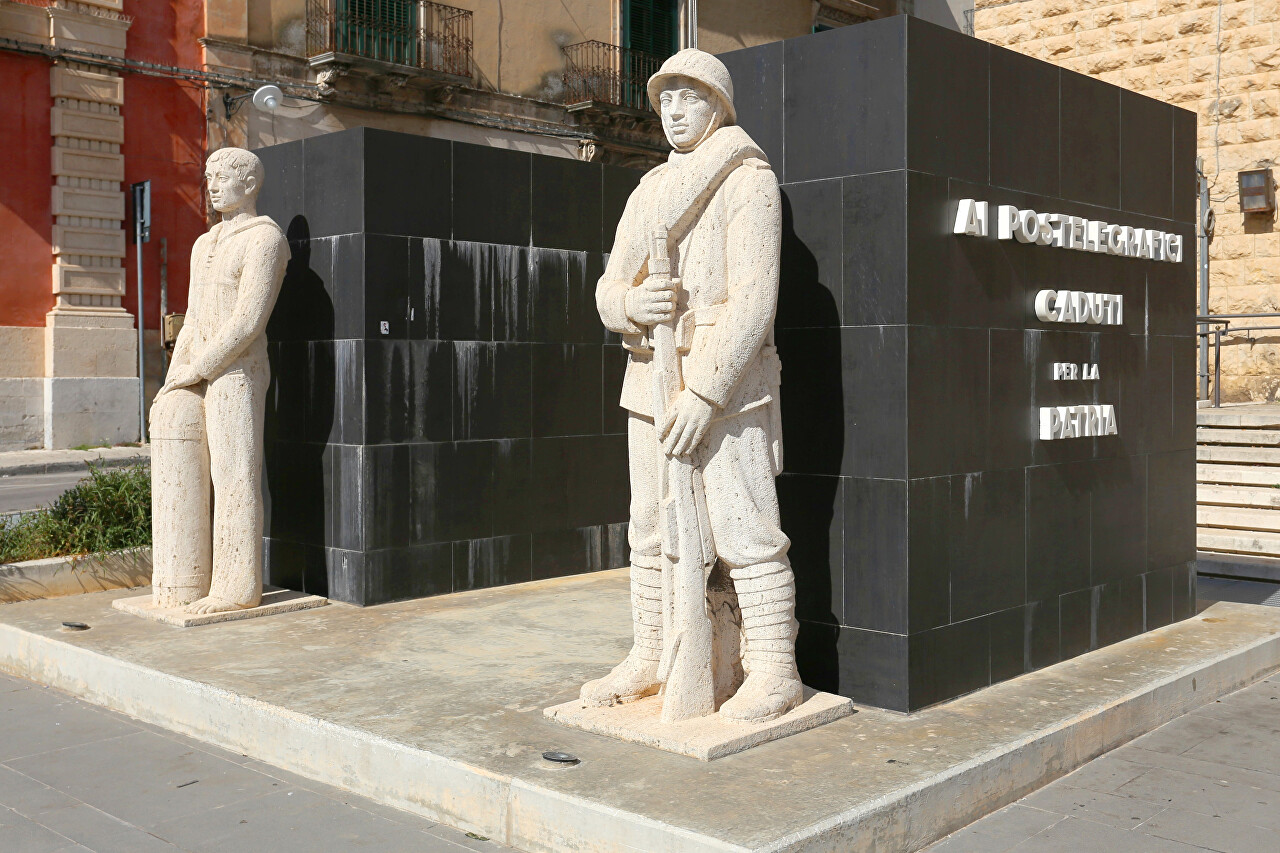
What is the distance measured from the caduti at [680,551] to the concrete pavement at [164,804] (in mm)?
1007

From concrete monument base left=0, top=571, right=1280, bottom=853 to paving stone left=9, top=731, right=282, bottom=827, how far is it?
0.20 metres

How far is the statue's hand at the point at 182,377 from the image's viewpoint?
24.5 ft

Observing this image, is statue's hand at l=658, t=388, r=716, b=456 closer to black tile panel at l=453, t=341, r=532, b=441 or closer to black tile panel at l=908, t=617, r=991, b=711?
black tile panel at l=908, t=617, r=991, b=711

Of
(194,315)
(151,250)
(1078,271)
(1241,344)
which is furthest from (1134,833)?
(151,250)

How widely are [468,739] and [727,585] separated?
3.96 ft

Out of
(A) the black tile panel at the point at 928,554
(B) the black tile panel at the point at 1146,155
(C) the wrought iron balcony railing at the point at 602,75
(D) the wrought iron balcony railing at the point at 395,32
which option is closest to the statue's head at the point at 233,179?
(A) the black tile panel at the point at 928,554

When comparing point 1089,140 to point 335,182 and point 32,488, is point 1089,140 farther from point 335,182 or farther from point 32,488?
point 32,488

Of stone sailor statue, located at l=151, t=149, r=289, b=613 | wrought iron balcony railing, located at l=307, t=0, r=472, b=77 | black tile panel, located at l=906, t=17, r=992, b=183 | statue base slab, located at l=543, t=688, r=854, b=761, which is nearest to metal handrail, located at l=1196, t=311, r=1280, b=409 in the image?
black tile panel, located at l=906, t=17, r=992, b=183

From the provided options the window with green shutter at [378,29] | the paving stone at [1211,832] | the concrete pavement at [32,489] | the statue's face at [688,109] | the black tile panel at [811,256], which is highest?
the window with green shutter at [378,29]

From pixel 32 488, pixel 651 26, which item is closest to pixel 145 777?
pixel 32 488

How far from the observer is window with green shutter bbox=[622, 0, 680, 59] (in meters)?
27.0

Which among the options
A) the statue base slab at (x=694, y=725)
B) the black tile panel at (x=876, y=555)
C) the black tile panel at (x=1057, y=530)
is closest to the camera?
the statue base slab at (x=694, y=725)

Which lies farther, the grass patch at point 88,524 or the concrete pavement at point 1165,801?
the grass patch at point 88,524

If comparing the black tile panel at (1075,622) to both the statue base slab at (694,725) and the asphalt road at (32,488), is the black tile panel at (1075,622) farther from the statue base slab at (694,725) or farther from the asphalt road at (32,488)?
the asphalt road at (32,488)
